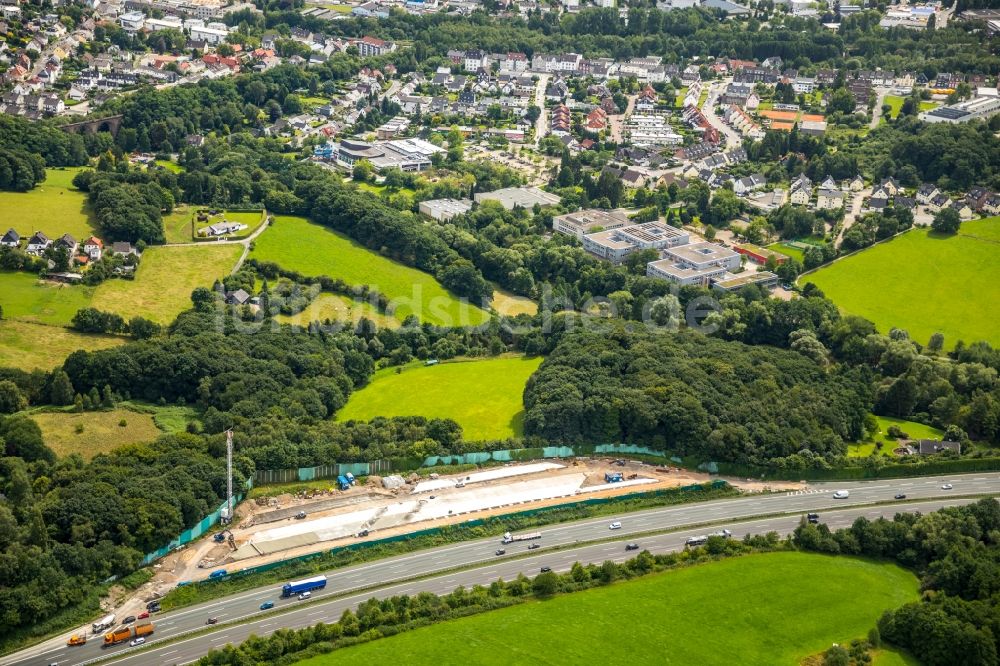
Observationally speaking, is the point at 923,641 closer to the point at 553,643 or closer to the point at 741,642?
the point at 741,642

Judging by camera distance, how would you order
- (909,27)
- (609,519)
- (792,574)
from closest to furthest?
1. (792,574)
2. (609,519)
3. (909,27)

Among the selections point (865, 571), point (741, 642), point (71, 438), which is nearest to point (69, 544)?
point (71, 438)

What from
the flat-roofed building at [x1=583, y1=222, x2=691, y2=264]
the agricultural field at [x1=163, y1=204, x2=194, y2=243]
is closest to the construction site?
the flat-roofed building at [x1=583, y1=222, x2=691, y2=264]

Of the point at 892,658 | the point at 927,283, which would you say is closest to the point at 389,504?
the point at 892,658

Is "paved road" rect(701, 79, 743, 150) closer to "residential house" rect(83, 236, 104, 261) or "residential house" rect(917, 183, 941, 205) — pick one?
"residential house" rect(917, 183, 941, 205)

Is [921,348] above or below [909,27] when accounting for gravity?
below

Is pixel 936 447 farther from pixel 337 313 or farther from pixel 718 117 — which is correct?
pixel 718 117

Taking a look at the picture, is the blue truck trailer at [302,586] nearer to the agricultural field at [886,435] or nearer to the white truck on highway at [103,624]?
the white truck on highway at [103,624]
